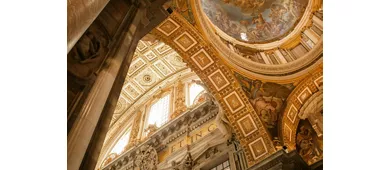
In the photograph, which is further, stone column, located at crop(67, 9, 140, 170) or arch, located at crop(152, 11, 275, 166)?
arch, located at crop(152, 11, 275, 166)

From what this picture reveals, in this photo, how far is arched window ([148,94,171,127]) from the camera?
14307 mm

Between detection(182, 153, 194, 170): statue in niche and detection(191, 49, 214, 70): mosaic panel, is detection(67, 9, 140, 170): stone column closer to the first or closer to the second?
detection(191, 49, 214, 70): mosaic panel

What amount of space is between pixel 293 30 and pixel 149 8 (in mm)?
6352

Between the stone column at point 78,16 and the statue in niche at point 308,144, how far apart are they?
24.4 ft

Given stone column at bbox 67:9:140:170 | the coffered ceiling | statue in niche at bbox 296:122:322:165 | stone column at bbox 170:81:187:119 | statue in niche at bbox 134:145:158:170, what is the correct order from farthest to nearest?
the coffered ceiling, stone column at bbox 170:81:187:119, statue in niche at bbox 134:145:158:170, statue in niche at bbox 296:122:322:165, stone column at bbox 67:9:140:170

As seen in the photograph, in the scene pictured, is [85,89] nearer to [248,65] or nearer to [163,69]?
[248,65]

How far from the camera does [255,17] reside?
1162cm

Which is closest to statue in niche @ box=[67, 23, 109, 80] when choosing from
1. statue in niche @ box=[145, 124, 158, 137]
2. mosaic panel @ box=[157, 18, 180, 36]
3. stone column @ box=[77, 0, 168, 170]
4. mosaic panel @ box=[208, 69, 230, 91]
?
stone column @ box=[77, 0, 168, 170]

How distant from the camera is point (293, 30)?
1081 cm

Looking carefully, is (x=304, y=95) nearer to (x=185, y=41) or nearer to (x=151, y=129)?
(x=185, y=41)

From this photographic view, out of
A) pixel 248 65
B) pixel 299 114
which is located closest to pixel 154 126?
pixel 248 65

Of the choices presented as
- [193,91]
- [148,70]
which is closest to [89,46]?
[193,91]

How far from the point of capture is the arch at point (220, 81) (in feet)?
30.5

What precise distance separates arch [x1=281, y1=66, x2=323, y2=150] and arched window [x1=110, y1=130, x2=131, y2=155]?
8092 mm
